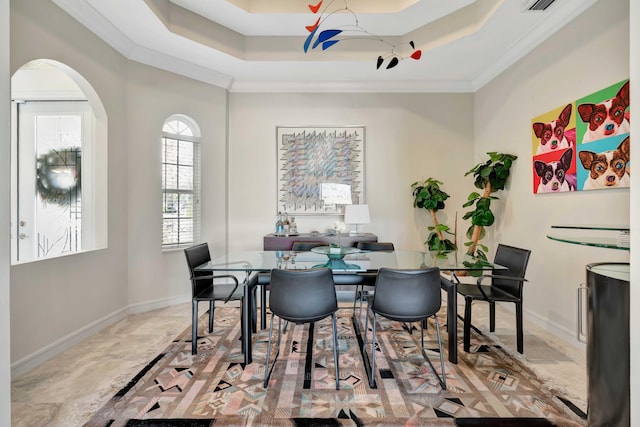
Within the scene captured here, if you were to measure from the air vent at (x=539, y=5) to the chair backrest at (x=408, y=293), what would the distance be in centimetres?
269

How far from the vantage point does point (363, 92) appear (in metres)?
4.62

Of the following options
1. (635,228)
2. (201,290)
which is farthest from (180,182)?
(635,228)

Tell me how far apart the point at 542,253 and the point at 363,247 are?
197 centimetres

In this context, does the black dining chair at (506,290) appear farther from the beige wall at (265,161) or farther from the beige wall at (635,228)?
the beige wall at (635,228)

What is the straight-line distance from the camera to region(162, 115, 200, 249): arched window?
3.97 m

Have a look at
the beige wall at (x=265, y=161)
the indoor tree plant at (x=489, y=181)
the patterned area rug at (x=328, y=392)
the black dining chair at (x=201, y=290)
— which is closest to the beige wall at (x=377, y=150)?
the beige wall at (x=265, y=161)

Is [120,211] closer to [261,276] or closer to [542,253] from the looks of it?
[261,276]

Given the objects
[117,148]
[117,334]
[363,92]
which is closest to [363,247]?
[363,92]

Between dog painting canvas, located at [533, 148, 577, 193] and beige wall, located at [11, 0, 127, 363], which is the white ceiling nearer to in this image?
beige wall, located at [11, 0, 127, 363]

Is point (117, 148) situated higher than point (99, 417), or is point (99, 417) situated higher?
point (117, 148)

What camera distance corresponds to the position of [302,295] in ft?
6.93

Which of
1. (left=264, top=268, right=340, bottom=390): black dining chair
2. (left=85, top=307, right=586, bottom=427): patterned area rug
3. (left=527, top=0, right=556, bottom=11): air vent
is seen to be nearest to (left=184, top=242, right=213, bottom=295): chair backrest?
(left=85, top=307, right=586, bottom=427): patterned area rug

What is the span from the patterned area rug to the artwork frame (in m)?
2.33

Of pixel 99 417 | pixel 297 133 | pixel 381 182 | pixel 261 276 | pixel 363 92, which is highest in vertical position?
pixel 363 92
